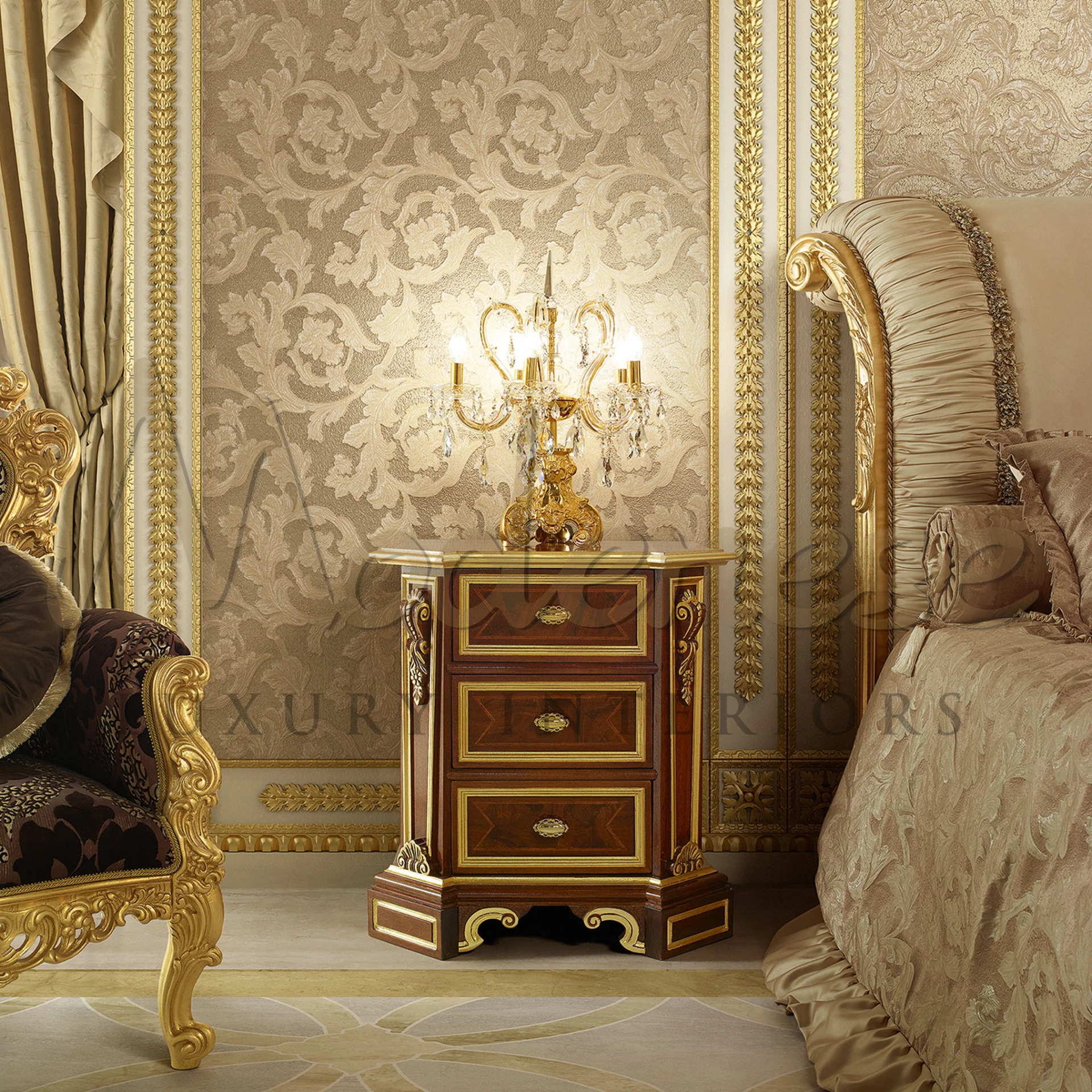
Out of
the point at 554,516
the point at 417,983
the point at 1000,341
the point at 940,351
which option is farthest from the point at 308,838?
the point at 1000,341

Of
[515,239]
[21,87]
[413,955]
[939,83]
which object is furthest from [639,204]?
[413,955]

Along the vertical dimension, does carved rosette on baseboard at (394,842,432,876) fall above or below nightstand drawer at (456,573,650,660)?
below

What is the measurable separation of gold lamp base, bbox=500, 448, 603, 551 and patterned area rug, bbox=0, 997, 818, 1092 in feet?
3.19

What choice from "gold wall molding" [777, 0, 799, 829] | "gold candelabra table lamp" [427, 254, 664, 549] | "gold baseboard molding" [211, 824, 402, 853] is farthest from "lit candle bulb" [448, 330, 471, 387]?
"gold baseboard molding" [211, 824, 402, 853]

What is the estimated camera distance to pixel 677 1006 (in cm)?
195

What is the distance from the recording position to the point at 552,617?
2.18 meters

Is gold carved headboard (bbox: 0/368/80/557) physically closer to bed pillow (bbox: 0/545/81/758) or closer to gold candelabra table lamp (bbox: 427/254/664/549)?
bed pillow (bbox: 0/545/81/758)

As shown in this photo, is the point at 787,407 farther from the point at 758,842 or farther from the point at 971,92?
the point at 758,842

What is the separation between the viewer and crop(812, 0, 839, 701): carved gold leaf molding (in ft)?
8.52

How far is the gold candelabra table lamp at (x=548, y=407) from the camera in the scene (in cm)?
241

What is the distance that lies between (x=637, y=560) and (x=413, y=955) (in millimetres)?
953

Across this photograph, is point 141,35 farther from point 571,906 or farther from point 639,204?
point 571,906

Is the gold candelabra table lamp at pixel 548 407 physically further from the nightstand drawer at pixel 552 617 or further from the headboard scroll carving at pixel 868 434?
the headboard scroll carving at pixel 868 434

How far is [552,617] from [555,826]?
44cm
